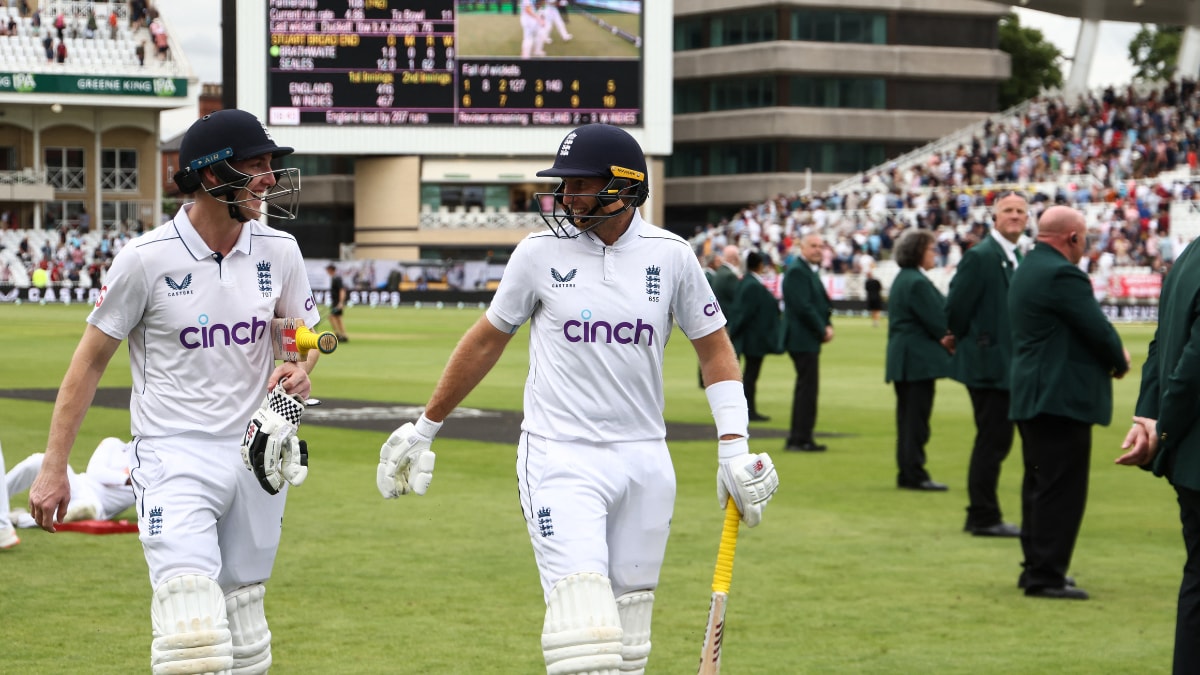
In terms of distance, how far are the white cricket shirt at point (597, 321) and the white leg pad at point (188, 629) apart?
1.26 metres

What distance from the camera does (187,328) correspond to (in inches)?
239

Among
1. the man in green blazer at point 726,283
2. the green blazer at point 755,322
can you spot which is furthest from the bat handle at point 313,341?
the man in green blazer at point 726,283

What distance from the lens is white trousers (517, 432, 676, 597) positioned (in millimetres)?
5758

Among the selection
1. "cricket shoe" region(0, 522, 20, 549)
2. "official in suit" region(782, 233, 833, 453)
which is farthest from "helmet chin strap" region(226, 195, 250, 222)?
"official in suit" region(782, 233, 833, 453)

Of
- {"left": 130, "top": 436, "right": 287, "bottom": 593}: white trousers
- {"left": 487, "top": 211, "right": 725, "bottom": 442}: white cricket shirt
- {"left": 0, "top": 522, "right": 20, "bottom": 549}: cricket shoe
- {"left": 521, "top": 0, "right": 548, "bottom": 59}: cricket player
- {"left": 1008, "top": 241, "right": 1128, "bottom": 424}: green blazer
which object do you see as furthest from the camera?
{"left": 521, "top": 0, "right": 548, "bottom": 59}: cricket player

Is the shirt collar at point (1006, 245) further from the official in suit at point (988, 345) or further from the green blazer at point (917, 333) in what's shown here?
the green blazer at point (917, 333)

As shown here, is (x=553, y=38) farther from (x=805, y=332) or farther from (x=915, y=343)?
(x=915, y=343)

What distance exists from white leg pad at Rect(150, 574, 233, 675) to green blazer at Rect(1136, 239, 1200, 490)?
3.46 meters

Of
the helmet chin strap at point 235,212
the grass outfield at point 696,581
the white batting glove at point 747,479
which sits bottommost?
the grass outfield at point 696,581

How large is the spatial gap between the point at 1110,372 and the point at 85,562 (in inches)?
247

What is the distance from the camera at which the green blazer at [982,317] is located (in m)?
11.5

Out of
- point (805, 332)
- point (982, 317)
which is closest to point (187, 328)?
point (982, 317)

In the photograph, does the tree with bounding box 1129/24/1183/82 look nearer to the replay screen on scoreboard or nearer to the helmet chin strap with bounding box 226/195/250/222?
the replay screen on scoreboard

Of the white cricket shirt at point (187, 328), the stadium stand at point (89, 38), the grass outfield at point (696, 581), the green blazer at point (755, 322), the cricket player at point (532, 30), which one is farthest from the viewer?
the stadium stand at point (89, 38)
